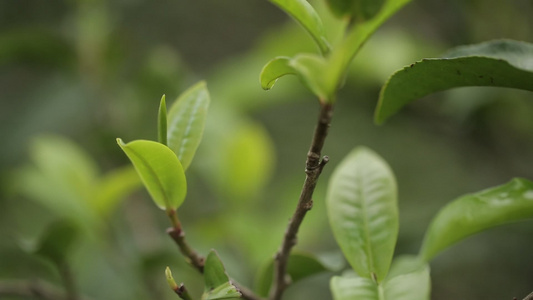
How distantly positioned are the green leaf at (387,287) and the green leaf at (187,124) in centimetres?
16

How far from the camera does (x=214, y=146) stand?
113cm

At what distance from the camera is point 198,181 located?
1989mm

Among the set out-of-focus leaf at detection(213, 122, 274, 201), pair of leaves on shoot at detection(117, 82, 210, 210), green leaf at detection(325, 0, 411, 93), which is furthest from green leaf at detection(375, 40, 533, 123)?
out-of-focus leaf at detection(213, 122, 274, 201)

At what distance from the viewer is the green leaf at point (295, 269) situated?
22.4 inches

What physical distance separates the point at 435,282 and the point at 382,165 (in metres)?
0.98

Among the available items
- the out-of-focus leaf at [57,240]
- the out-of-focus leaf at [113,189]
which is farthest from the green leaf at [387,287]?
the out-of-focus leaf at [113,189]

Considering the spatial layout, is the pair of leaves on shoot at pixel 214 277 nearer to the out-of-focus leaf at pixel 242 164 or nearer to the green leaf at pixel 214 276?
the green leaf at pixel 214 276

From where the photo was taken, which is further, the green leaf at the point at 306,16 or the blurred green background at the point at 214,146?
the blurred green background at the point at 214,146

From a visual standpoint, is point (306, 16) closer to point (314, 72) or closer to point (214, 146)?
point (314, 72)

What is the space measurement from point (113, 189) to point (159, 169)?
476 mm

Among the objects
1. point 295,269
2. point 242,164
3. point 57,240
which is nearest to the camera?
point 295,269

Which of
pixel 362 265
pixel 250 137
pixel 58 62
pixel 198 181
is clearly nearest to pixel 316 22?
pixel 362 265

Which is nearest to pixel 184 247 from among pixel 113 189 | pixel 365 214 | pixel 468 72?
pixel 365 214

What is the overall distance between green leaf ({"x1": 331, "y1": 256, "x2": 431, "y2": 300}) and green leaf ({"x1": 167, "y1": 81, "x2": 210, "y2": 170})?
159 millimetres
